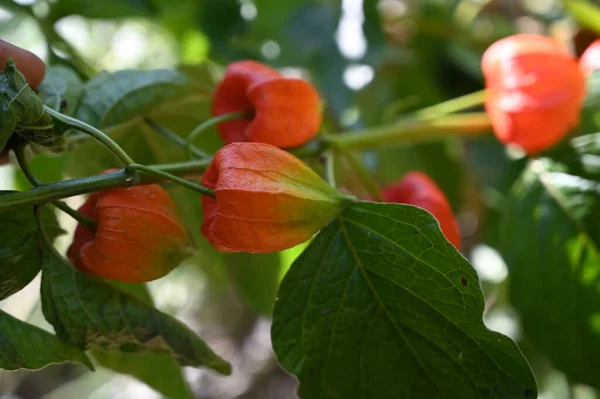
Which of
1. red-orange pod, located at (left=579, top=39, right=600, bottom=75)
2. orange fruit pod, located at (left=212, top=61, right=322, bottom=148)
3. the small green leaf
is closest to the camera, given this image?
the small green leaf

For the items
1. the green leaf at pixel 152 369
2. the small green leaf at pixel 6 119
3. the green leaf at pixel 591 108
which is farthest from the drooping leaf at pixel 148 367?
the green leaf at pixel 591 108

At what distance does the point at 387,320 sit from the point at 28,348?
246 mm

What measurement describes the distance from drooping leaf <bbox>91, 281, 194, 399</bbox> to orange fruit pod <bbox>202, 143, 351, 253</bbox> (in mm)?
195

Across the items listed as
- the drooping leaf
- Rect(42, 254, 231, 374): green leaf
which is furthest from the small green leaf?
the drooping leaf

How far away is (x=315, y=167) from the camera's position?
59 centimetres

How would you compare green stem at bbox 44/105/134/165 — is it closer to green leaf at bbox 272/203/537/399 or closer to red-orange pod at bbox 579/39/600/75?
green leaf at bbox 272/203/537/399

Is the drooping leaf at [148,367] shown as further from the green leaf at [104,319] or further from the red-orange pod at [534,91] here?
the red-orange pod at [534,91]

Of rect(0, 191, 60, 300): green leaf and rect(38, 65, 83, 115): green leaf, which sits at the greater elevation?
rect(38, 65, 83, 115): green leaf

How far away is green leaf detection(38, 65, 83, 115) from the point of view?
0.45 m

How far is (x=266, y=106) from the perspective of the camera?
0.49 meters

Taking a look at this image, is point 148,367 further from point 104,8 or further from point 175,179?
point 104,8

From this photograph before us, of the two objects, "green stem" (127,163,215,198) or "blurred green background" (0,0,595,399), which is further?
"blurred green background" (0,0,595,399)

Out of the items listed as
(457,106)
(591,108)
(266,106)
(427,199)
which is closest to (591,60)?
(591,108)

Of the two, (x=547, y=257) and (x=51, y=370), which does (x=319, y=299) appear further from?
(x=51, y=370)
